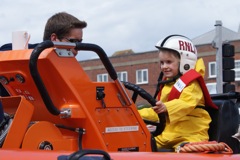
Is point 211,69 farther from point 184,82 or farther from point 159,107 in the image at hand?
point 159,107

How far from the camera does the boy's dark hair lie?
482 cm

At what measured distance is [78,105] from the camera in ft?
13.2

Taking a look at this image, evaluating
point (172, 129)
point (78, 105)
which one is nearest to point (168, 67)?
point (172, 129)

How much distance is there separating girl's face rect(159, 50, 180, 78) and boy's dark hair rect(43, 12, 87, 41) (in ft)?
2.62

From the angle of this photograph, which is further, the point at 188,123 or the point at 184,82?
the point at 188,123

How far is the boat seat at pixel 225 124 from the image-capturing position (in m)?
5.21

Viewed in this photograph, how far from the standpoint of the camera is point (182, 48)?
5141mm

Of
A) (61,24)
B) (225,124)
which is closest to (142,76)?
(225,124)

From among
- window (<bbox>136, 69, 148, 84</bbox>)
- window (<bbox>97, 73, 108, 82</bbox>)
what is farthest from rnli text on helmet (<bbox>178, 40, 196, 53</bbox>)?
window (<bbox>136, 69, 148, 84</bbox>)

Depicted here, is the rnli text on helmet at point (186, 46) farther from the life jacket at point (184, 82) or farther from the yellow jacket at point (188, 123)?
the yellow jacket at point (188, 123)

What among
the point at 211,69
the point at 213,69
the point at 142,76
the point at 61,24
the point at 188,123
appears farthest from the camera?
the point at 142,76

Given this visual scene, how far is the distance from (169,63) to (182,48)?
0.18m

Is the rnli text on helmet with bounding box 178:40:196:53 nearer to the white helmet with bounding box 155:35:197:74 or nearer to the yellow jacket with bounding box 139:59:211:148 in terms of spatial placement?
the white helmet with bounding box 155:35:197:74

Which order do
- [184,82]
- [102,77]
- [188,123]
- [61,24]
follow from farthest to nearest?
[102,77] → [188,123] → [184,82] → [61,24]
